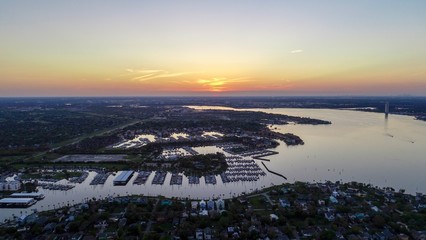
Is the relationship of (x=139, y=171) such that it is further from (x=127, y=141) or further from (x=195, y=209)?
(x=127, y=141)

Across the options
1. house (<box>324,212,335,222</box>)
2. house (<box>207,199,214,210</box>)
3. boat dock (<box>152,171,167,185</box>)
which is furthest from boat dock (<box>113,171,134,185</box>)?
house (<box>324,212,335,222</box>)

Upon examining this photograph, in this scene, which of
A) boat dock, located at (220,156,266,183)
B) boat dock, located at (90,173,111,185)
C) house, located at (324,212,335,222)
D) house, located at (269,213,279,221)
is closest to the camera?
house, located at (269,213,279,221)

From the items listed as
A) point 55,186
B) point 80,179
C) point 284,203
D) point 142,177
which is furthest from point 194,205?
point 55,186

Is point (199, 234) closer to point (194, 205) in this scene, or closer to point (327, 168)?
point (194, 205)

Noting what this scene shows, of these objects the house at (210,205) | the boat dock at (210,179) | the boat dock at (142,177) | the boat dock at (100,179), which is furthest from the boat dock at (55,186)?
the house at (210,205)

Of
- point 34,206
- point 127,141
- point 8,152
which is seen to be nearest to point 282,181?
point 34,206

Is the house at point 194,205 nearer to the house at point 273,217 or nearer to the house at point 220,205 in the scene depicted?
the house at point 220,205

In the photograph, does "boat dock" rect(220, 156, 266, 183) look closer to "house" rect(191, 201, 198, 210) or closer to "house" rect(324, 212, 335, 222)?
"house" rect(191, 201, 198, 210)

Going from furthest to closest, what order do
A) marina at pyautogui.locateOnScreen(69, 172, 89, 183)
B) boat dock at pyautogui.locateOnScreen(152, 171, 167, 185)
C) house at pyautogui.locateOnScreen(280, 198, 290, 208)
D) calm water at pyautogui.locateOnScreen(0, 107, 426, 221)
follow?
1. marina at pyautogui.locateOnScreen(69, 172, 89, 183)
2. boat dock at pyautogui.locateOnScreen(152, 171, 167, 185)
3. calm water at pyautogui.locateOnScreen(0, 107, 426, 221)
4. house at pyautogui.locateOnScreen(280, 198, 290, 208)
